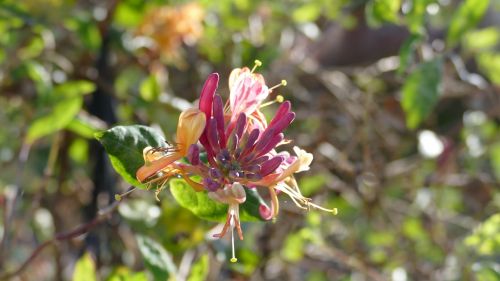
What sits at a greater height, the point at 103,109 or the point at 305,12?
the point at 305,12

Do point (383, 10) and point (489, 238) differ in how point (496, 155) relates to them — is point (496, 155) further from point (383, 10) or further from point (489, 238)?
point (383, 10)

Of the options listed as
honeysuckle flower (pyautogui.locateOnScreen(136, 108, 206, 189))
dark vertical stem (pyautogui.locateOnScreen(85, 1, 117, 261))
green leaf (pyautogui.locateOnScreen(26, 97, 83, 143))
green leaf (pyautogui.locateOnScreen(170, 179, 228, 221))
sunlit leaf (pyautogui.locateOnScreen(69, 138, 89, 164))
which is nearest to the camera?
honeysuckle flower (pyautogui.locateOnScreen(136, 108, 206, 189))

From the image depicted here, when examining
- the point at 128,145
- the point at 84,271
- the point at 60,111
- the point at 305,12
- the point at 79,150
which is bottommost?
the point at 79,150

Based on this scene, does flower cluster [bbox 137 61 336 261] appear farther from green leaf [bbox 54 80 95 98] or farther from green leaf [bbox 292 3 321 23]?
green leaf [bbox 292 3 321 23]

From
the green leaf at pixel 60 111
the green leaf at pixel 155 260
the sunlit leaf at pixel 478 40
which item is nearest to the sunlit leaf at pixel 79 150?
the green leaf at pixel 60 111

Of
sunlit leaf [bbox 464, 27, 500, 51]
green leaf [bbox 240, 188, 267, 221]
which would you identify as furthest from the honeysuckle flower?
sunlit leaf [bbox 464, 27, 500, 51]

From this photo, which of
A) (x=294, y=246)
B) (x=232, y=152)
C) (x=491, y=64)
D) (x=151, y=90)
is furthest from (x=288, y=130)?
(x=232, y=152)

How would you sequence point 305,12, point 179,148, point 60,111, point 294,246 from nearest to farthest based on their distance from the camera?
point 179,148 < point 60,111 < point 294,246 < point 305,12
